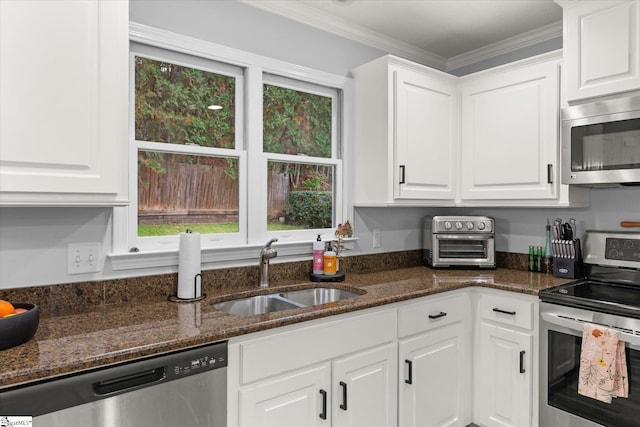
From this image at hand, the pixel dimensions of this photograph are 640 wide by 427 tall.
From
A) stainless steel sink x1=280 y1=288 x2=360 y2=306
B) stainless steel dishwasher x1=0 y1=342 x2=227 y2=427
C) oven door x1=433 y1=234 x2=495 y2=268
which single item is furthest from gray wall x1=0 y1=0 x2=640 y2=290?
stainless steel dishwasher x1=0 y1=342 x2=227 y2=427

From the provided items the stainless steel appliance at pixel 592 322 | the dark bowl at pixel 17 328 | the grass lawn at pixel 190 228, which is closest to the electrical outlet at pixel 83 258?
the grass lawn at pixel 190 228

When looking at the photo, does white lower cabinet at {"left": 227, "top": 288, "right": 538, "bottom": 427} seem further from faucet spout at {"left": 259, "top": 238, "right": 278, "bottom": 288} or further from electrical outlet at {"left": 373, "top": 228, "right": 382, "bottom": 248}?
electrical outlet at {"left": 373, "top": 228, "right": 382, "bottom": 248}

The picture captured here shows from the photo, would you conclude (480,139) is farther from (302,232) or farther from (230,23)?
(230,23)

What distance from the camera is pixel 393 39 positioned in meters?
2.89

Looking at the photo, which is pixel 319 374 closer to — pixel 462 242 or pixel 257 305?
pixel 257 305

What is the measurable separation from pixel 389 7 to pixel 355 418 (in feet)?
7.18

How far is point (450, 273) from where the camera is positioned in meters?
2.66

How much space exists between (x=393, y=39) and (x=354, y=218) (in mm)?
1281

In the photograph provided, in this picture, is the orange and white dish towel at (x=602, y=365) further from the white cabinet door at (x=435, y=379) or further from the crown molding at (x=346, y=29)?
the crown molding at (x=346, y=29)

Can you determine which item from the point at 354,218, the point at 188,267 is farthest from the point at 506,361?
the point at 188,267

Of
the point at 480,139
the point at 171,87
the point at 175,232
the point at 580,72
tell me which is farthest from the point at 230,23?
the point at 580,72

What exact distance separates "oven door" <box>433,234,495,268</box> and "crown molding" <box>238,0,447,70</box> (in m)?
1.35

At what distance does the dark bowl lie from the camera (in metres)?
1.21

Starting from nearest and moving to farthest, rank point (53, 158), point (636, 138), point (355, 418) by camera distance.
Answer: point (53, 158) < point (355, 418) < point (636, 138)
